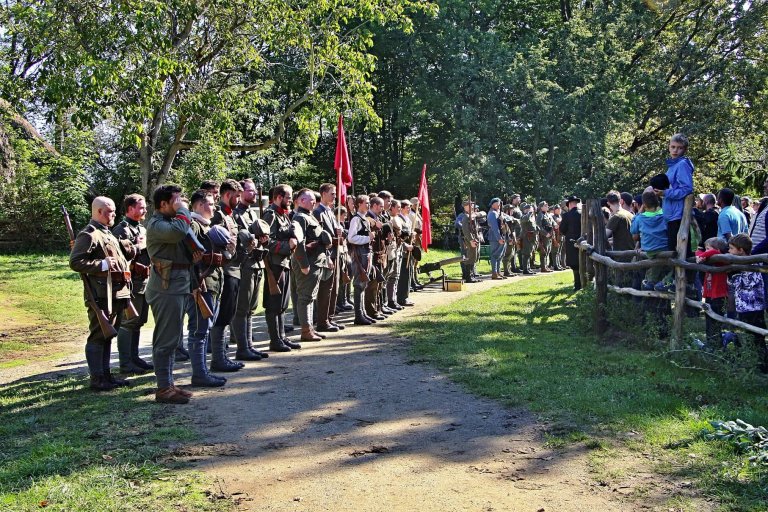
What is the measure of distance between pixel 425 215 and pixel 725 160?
9.18 m

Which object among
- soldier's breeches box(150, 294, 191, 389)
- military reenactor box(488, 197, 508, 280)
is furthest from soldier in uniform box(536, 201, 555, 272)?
soldier's breeches box(150, 294, 191, 389)

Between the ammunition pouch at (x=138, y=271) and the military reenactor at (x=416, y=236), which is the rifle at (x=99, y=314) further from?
the military reenactor at (x=416, y=236)

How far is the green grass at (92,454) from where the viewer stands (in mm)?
4656

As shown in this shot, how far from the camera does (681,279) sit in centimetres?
852

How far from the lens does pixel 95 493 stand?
4727 millimetres

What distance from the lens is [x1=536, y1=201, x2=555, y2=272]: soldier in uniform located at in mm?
22969

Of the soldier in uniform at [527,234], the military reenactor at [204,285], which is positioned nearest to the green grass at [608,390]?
the military reenactor at [204,285]

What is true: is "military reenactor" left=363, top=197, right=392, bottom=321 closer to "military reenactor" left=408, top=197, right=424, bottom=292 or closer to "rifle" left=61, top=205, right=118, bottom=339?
"military reenactor" left=408, top=197, right=424, bottom=292

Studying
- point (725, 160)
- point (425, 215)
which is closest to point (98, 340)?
point (725, 160)

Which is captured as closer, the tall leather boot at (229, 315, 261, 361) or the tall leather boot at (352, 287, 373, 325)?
the tall leather boot at (229, 315, 261, 361)

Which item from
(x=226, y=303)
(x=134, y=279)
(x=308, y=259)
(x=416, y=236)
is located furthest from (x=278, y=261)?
(x=416, y=236)

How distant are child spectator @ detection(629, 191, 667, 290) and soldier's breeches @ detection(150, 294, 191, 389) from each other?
5635 millimetres

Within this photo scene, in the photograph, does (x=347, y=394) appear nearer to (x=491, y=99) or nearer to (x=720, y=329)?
(x=720, y=329)

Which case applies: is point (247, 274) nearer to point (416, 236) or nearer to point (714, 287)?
point (714, 287)
